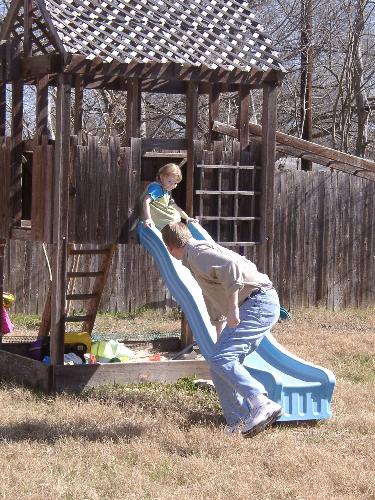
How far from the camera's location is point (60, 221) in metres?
10.4

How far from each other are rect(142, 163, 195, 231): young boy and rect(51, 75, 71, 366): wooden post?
89 cm

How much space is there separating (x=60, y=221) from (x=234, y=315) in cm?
311

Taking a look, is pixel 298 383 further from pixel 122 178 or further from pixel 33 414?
pixel 122 178

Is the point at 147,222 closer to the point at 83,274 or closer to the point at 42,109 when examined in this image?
the point at 42,109

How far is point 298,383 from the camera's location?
9.30m

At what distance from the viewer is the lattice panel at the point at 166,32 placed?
1067 centimetres

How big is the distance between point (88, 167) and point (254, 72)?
2091mm

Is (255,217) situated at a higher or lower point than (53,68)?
lower

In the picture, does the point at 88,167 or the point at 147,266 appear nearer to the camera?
the point at 88,167

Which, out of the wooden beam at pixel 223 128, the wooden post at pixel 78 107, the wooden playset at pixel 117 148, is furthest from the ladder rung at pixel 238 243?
the wooden post at pixel 78 107

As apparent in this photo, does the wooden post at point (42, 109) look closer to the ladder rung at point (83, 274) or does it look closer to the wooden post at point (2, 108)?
the wooden post at point (2, 108)

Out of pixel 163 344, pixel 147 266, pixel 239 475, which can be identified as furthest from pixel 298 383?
pixel 147 266

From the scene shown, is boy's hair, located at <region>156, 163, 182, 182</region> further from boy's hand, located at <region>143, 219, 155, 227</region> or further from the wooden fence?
the wooden fence

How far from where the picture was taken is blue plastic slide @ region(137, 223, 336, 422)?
9.07m
